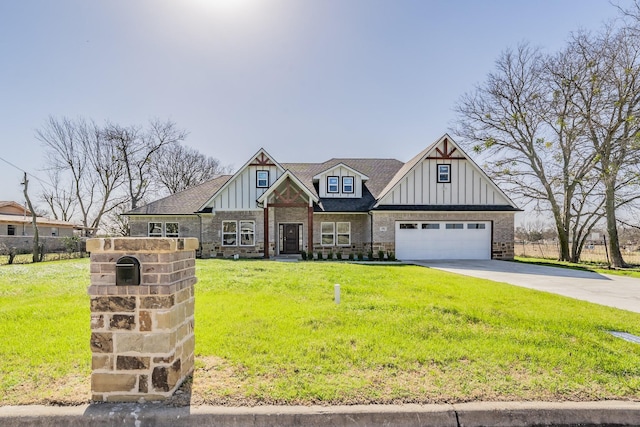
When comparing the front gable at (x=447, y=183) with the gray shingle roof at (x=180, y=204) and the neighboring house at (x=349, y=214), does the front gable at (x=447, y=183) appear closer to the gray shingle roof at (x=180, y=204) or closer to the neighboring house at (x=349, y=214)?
Answer: the neighboring house at (x=349, y=214)

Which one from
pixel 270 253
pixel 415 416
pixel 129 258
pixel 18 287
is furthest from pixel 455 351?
pixel 270 253

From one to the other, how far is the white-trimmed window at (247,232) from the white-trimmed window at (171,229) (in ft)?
13.6

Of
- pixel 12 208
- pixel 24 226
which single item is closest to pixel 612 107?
pixel 24 226

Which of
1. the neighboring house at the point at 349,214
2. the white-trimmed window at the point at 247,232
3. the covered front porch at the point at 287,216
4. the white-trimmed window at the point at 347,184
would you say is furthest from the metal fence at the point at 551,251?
the white-trimmed window at the point at 247,232

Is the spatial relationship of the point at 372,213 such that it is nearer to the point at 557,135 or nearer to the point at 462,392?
the point at 557,135

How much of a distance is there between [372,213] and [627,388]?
15640mm

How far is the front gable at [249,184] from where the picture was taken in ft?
65.2

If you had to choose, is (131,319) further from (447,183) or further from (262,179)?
(447,183)

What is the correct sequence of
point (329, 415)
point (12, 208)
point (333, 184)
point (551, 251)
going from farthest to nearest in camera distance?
1. point (12, 208)
2. point (551, 251)
3. point (333, 184)
4. point (329, 415)

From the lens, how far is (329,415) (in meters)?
2.90

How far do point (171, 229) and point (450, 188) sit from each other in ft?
54.9

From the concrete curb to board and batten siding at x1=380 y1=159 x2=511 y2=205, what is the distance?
16.5 meters

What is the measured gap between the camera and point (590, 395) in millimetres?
3229

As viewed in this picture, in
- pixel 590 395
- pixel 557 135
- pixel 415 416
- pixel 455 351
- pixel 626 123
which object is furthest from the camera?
pixel 557 135
